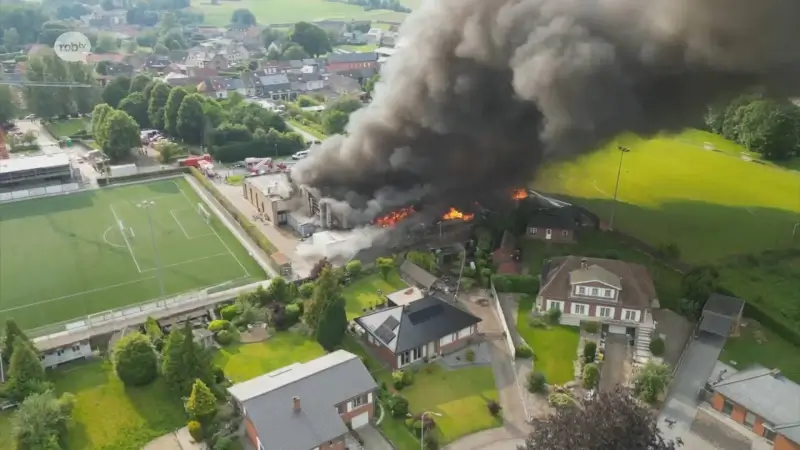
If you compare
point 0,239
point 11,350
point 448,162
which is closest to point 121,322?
point 11,350

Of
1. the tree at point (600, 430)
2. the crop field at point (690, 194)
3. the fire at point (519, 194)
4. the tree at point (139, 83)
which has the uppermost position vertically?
the tree at point (139, 83)

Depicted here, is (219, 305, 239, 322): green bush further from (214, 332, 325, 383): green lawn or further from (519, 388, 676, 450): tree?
(519, 388, 676, 450): tree

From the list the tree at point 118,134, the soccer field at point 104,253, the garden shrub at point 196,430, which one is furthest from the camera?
the tree at point 118,134

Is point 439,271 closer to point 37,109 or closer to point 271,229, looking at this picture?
point 271,229

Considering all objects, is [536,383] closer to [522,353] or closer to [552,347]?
[522,353]

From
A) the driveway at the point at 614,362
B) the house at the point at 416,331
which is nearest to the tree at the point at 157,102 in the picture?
the house at the point at 416,331

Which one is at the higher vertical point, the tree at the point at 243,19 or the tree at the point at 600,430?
the tree at the point at 243,19

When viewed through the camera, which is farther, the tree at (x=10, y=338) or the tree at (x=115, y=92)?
the tree at (x=115, y=92)

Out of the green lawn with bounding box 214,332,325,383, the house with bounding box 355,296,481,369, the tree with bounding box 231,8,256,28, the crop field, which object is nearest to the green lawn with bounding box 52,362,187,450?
the green lawn with bounding box 214,332,325,383

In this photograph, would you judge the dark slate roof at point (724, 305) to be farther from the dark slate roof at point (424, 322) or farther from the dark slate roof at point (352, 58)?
the dark slate roof at point (352, 58)
